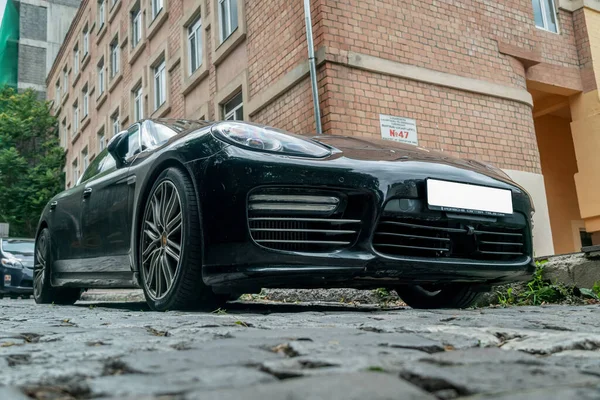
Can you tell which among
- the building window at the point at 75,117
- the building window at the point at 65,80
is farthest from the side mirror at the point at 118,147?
the building window at the point at 65,80

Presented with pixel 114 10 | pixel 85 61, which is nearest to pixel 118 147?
pixel 114 10

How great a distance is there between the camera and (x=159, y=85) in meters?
16.0

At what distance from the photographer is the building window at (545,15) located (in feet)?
37.5

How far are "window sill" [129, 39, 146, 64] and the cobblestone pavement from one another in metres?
15.4

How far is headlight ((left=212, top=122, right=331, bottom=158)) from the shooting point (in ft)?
10.7

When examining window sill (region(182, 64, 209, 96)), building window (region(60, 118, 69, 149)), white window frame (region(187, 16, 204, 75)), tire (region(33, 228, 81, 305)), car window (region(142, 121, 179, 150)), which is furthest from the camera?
building window (region(60, 118, 69, 149))

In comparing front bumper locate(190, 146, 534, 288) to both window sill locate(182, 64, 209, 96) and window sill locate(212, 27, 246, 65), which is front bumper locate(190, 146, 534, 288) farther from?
window sill locate(182, 64, 209, 96)

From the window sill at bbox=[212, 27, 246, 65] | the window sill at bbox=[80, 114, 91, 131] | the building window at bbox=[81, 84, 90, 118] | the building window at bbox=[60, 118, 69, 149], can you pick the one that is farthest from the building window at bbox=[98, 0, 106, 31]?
the window sill at bbox=[212, 27, 246, 65]

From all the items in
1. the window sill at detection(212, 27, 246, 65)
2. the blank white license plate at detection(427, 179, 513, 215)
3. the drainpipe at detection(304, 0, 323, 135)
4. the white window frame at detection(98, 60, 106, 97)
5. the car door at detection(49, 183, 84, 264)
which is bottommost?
the blank white license plate at detection(427, 179, 513, 215)

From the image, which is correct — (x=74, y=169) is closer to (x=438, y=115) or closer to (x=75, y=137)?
(x=75, y=137)

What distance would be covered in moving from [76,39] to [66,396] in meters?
27.8

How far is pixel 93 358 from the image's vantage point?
164 centimetres

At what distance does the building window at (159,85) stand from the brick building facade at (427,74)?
0.80m

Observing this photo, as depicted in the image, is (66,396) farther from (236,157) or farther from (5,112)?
(5,112)
